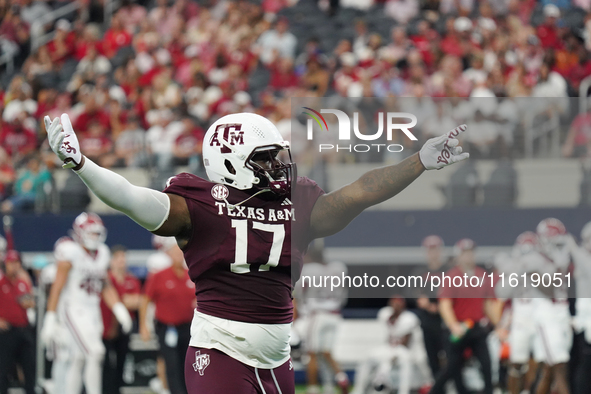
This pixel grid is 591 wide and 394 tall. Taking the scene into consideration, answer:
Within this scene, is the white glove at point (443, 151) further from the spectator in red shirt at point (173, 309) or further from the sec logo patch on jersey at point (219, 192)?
the spectator in red shirt at point (173, 309)

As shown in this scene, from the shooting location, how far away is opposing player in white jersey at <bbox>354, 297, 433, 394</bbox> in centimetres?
850

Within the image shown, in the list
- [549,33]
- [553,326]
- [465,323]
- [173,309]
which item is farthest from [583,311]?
[549,33]

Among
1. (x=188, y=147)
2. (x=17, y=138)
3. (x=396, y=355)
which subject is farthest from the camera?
(x=17, y=138)

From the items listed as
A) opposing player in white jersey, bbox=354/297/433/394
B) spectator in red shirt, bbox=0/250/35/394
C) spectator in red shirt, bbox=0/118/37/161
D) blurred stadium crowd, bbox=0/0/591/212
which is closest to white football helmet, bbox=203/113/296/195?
opposing player in white jersey, bbox=354/297/433/394

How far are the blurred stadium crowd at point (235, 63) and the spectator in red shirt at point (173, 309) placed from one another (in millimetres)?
1719

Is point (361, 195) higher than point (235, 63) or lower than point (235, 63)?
lower

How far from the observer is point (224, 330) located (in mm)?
3438

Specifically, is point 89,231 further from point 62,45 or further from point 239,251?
point 62,45

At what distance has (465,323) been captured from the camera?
324 inches

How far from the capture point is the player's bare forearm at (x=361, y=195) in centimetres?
351

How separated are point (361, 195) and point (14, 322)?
5.99m

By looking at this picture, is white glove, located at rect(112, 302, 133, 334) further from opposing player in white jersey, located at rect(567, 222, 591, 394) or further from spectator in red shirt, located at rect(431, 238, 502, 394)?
opposing player in white jersey, located at rect(567, 222, 591, 394)

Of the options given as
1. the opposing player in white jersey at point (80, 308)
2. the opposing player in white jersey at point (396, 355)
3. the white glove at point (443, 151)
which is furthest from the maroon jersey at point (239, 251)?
the opposing player in white jersey at point (396, 355)

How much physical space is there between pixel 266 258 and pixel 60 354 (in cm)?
529
